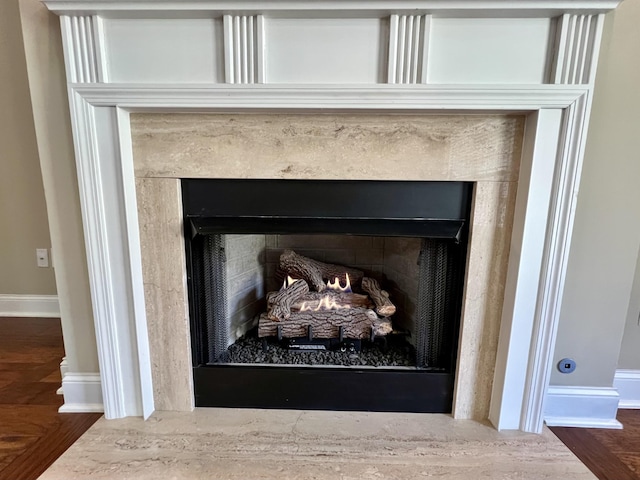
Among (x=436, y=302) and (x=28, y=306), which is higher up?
(x=436, y=302)

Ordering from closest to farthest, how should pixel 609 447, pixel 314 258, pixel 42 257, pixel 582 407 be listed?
1. pixel 609 447
2. pixel 582 407
3. pixel 314 258
4. pixel 42 257

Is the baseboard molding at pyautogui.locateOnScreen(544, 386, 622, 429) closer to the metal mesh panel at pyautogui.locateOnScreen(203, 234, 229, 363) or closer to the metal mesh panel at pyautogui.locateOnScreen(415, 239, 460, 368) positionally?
the metal mesh panel at pyautogui.locateOnScreen(415, 239, 460, 368)

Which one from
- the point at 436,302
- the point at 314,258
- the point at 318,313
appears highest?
the point at 314,258

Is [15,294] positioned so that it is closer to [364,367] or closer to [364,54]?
[364,367]

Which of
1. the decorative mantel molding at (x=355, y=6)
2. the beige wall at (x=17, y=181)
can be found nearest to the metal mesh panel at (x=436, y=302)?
the decorative mantel molding at (x=355, y=6)

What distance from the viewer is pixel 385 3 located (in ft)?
3.52

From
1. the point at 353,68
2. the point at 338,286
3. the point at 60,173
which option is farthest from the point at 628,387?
the point at 60,173

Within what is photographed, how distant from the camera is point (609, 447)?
1351mm

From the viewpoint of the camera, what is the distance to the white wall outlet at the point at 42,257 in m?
2.21

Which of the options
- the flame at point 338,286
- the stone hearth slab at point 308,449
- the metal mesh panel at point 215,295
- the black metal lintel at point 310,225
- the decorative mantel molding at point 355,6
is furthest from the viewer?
the flame at point 338,286

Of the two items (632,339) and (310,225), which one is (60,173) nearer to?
(310,225)

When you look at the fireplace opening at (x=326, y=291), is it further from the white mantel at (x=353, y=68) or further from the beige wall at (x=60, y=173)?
the beige wall at (x=60, y=173)

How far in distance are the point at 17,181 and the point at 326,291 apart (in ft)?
6.37

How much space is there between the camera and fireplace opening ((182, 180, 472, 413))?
4.24ft
